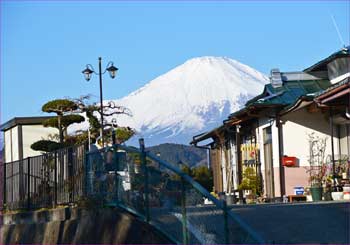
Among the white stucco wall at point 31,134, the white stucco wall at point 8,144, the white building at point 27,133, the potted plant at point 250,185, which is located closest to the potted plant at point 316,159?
the potted plant at point 250,185

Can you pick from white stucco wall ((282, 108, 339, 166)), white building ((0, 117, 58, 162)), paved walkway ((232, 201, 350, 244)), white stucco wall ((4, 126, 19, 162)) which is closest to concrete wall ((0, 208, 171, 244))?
paved walkway ((232, 201, 350, 244))

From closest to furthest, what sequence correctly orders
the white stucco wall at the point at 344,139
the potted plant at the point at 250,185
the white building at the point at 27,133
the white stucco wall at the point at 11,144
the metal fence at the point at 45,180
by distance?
the metal fence at the point at 45,180, the white stucco wall at the point at 344,139, the potted plant at the point at 250,185, the white building at the point at 27,133, the white stucco wall at the point at 11,144

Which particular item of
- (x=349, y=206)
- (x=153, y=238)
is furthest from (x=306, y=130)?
(x=153, y=238)

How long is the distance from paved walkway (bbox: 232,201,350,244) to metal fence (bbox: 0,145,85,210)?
333cm

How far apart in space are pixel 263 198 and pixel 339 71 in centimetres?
490

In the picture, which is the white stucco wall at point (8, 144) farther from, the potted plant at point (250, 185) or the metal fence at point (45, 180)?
the metal fence at point (45, 180)

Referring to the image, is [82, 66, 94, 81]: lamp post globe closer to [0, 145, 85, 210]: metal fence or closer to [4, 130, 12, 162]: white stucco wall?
[0, 145, 85, 210]: metal fence

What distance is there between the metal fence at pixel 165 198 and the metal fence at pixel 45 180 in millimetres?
1567

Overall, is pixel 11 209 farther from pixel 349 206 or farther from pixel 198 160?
pixel 198 160

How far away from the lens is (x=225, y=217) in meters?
10.2

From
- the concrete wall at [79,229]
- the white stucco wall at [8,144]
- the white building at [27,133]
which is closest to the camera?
the concrete wall at [79,229]

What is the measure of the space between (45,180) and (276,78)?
12766 mm

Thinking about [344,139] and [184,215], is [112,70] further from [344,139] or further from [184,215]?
[184,215]

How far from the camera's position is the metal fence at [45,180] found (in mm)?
15438
